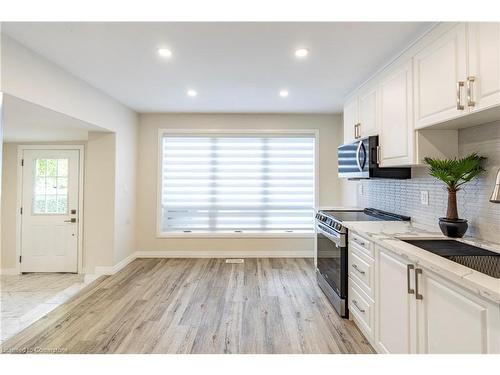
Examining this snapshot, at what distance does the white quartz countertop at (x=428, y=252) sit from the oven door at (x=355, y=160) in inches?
23.3

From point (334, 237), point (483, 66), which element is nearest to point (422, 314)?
point (334, 237)

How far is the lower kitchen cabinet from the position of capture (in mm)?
1077

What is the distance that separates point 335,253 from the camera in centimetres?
262

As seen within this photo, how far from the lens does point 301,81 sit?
295cm

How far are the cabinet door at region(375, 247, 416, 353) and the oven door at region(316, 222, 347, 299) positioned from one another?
1.80 ft

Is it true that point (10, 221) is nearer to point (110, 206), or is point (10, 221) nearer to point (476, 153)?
point (110, 206)

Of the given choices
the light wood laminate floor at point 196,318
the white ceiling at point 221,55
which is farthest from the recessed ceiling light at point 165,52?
the light wood laminate floor at point 196,318

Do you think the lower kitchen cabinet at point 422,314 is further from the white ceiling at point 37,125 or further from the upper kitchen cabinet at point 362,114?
the white ceiling at point 37,125

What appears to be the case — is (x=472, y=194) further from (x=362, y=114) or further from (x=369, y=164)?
(x=362, y=114)

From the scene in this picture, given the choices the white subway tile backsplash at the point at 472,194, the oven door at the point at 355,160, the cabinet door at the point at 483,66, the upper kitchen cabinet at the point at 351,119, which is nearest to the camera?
the cabinet door at the point at 483,66

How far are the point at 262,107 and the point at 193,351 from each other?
11.0 feet

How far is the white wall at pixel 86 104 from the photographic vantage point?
6.77 feet

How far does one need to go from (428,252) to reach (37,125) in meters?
4.32
